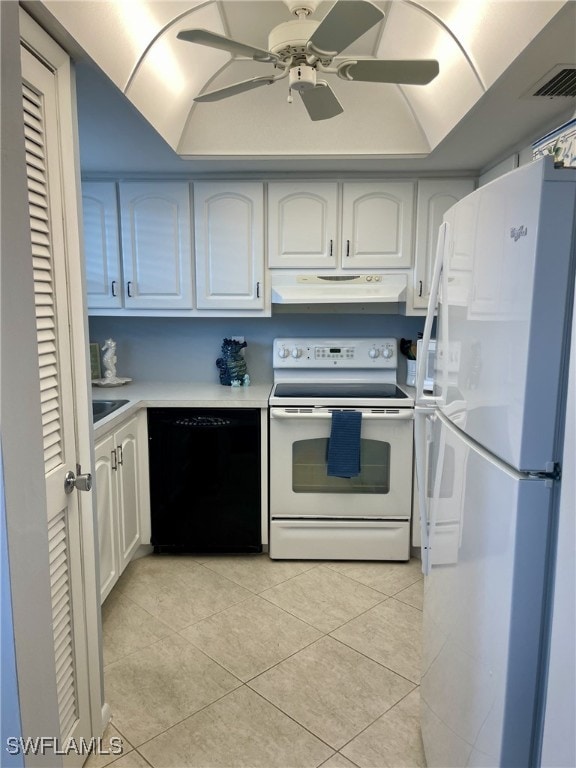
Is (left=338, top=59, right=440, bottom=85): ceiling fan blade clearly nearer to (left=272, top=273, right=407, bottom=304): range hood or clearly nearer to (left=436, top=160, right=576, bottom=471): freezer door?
(left=436, top=160, right=576, bottom=471): freezer door

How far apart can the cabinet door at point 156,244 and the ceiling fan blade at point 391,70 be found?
1.67m

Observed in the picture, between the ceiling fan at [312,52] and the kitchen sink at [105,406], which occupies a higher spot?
the ceiling fan at [312,52]

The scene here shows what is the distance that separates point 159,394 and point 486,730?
2.37 meters

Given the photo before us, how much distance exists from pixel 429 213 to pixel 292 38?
1749 mm

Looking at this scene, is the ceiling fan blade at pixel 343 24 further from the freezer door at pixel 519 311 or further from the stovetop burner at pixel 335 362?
the stovetop burner at pixel 335 362

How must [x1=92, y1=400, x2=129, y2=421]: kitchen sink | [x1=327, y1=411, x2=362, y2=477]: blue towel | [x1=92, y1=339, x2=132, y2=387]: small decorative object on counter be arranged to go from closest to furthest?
[x1=92, y1=400, x2=129, y2=421]: kitchen sink < [x1=327, y1=411, x2=362, y2=477]: blue towel < [x1=92, y1=339, x2=132, y2=387]: small decorative object on counter

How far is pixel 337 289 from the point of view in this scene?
10.2 feet

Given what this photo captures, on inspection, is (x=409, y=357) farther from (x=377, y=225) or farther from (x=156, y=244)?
(x=156, y=244)

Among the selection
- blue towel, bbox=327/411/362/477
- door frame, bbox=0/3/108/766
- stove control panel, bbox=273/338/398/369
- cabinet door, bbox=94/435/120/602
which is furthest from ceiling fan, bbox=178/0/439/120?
stove control panel, bbox=273/338/398/369

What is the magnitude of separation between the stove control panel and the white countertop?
10.5 inches

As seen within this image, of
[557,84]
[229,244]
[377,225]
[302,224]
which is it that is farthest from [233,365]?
[557,84]

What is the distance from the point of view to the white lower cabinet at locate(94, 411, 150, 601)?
2340mm

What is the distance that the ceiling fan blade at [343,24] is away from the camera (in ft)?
4.06

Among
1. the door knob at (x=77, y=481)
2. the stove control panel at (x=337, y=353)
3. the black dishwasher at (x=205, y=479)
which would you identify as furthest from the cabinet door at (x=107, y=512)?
the stove control panel at (x=337, y=353)
